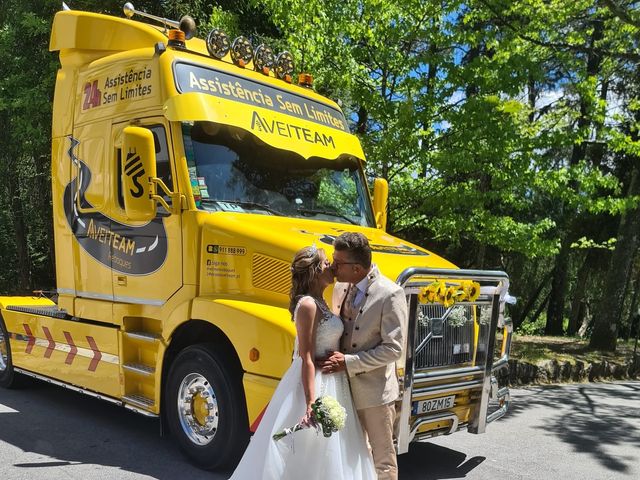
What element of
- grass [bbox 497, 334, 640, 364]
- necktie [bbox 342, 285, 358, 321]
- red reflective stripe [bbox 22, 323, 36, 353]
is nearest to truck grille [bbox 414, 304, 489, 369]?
necktie [bbox 342, 285, 358, 321]

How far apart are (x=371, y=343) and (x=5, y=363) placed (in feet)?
19.5

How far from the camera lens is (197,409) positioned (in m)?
4.80

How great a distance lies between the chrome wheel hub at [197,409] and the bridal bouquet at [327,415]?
64.5 inches

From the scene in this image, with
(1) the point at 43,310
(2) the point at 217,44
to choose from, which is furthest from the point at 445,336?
(1) the point at 43,310

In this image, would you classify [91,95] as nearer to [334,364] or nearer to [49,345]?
[49,345]

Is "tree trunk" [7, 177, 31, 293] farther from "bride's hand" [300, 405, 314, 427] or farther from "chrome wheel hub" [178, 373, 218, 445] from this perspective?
"bride's hand" [300, 405, 314, 427]

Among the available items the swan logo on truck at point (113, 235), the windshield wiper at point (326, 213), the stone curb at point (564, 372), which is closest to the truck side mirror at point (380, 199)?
the windshield wiper at point (326, 213)

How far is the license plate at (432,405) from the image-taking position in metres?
4.27

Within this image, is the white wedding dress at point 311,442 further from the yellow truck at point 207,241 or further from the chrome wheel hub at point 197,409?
the chrome wheel hub at point 197,409

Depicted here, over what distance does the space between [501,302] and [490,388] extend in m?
0.70

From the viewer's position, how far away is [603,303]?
12.3 metres

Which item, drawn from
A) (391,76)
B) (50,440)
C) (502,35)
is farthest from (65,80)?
(502,35)

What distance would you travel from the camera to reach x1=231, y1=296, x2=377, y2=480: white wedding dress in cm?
326

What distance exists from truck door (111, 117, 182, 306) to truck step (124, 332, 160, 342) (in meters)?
0.27
